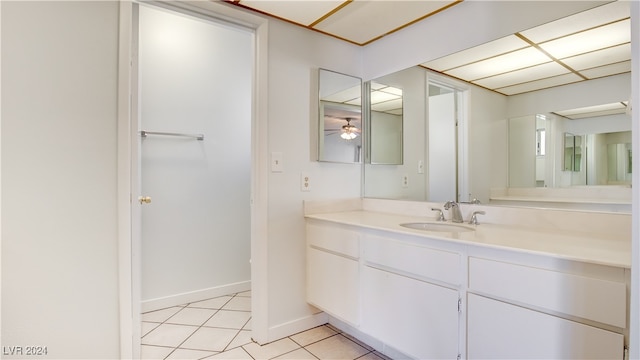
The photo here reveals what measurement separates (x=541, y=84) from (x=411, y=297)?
4.21 feet

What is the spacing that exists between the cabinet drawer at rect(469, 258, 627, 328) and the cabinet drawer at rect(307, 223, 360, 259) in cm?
68

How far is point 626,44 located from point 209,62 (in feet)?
8.97

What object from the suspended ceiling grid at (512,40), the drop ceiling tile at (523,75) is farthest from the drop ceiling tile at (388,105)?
the drop ceiling tile at (523,75)

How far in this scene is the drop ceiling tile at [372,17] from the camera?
1882 mm

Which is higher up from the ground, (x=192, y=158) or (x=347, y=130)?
(x=347, y=130)

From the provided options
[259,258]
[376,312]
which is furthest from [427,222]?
[259,258]

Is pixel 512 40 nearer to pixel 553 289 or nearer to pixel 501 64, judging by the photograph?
pixel 501 64

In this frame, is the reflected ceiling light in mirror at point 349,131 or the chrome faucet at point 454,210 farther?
the reflected ceiling light in mirror at point 349,131

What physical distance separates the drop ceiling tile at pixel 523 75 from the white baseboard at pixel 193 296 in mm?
2526

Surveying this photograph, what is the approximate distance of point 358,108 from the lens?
2.51 metres

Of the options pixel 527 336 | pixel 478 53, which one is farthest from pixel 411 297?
pixel 478 53

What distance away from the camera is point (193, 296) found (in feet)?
8.82

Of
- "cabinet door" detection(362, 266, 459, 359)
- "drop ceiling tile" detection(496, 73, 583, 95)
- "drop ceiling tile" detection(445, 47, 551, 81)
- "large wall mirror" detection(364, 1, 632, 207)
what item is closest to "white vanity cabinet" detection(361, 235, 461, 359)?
"cabinet door" detection(362, 266, 459, 359)

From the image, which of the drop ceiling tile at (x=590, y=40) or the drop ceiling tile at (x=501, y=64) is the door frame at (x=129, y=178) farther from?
the drop ceiling tile at (x=590, y=40)
